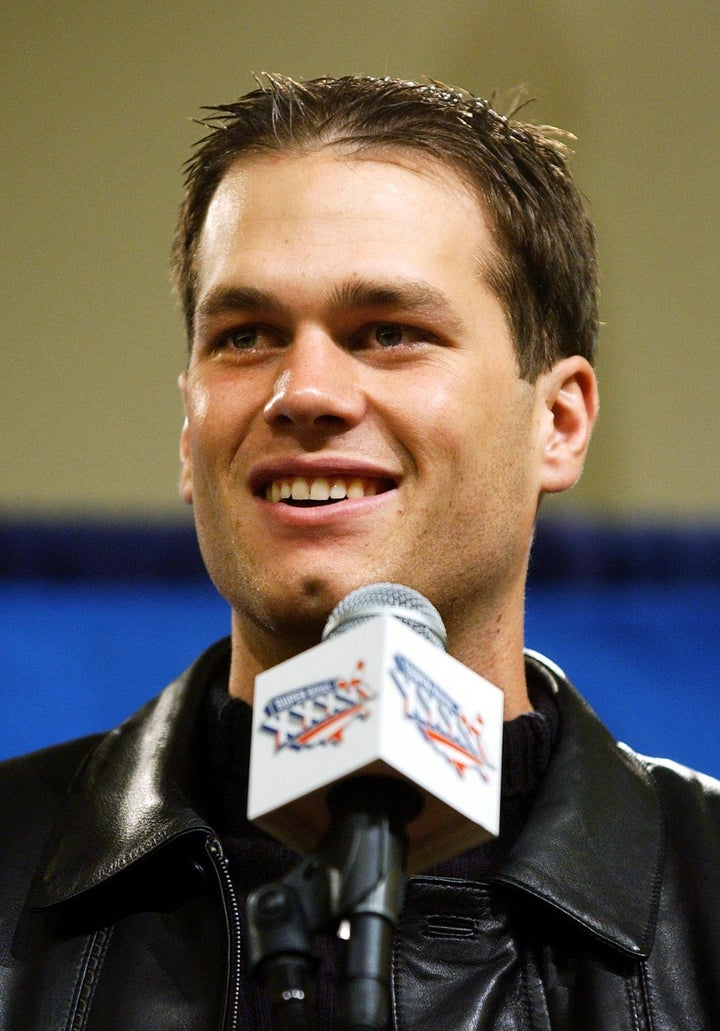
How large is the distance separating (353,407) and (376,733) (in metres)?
0.81

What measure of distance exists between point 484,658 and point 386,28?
181cm

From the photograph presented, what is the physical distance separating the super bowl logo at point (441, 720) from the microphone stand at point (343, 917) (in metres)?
0.05

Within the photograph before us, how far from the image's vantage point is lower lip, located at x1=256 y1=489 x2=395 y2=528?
5.50ft

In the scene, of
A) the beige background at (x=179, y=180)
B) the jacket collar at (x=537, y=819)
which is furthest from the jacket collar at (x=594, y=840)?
the beige background at (x=179, y=180)

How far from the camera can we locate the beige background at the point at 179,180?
124 inches

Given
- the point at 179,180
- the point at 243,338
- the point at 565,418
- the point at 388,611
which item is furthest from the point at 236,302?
the point at 179,180

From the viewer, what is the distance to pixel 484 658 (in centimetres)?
194

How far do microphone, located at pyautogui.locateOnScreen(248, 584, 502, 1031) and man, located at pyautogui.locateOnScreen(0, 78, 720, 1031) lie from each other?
2.02 feet

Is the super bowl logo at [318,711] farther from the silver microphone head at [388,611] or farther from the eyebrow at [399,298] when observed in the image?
the eyebrow at [399,298]

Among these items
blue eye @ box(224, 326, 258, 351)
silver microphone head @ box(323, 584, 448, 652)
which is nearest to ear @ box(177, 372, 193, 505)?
blue eye @ box(224, 326, 258, 351)

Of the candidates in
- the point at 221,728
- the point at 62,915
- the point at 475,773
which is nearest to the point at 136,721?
the point at 221,728

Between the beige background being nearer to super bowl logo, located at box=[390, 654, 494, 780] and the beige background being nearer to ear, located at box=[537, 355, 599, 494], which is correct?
ear, located at box=[537, 355, 599, 494]

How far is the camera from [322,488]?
5.56 ft

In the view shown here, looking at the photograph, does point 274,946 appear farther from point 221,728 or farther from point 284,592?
point 221,728
